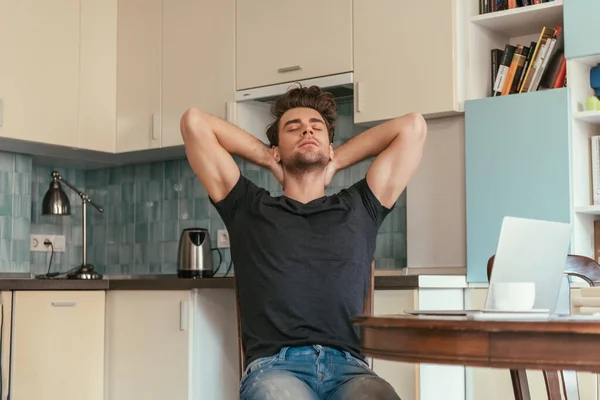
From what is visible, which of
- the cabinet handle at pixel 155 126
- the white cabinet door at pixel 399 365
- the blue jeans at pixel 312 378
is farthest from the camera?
the cabinet handle at pixel 155 126

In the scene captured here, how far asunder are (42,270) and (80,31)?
122 cm

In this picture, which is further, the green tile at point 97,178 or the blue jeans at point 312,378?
the green tile at point 97,178

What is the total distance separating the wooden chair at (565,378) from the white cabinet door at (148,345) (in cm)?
171

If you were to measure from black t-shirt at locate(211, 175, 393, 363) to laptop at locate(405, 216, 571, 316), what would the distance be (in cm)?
60

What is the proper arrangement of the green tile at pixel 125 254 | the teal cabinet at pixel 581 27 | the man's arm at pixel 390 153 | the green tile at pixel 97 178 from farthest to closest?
the green tile at pixel 97 178 < the green tile at pixel 125 254 < the teal cabinet at pixel 581 27 < the man's arm at pixel 390 153

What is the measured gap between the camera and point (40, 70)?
4.18 m

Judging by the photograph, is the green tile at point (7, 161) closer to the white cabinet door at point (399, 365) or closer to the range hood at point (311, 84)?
the range hood at point (311, 84)

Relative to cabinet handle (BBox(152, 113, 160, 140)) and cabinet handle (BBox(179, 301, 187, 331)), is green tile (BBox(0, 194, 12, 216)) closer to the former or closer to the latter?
cabinet handle (BBox(152, 113, 160, 140))

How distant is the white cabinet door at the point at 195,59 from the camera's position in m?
4.08

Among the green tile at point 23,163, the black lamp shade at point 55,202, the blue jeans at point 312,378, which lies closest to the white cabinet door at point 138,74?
the black lamp shade at point 55,202

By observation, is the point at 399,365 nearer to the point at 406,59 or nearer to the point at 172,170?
the point at 406,59

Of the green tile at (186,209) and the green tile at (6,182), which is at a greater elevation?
the green tile at (6,182)

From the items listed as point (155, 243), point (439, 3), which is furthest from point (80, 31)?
point (439, 3)

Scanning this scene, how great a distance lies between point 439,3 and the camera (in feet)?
11.1
